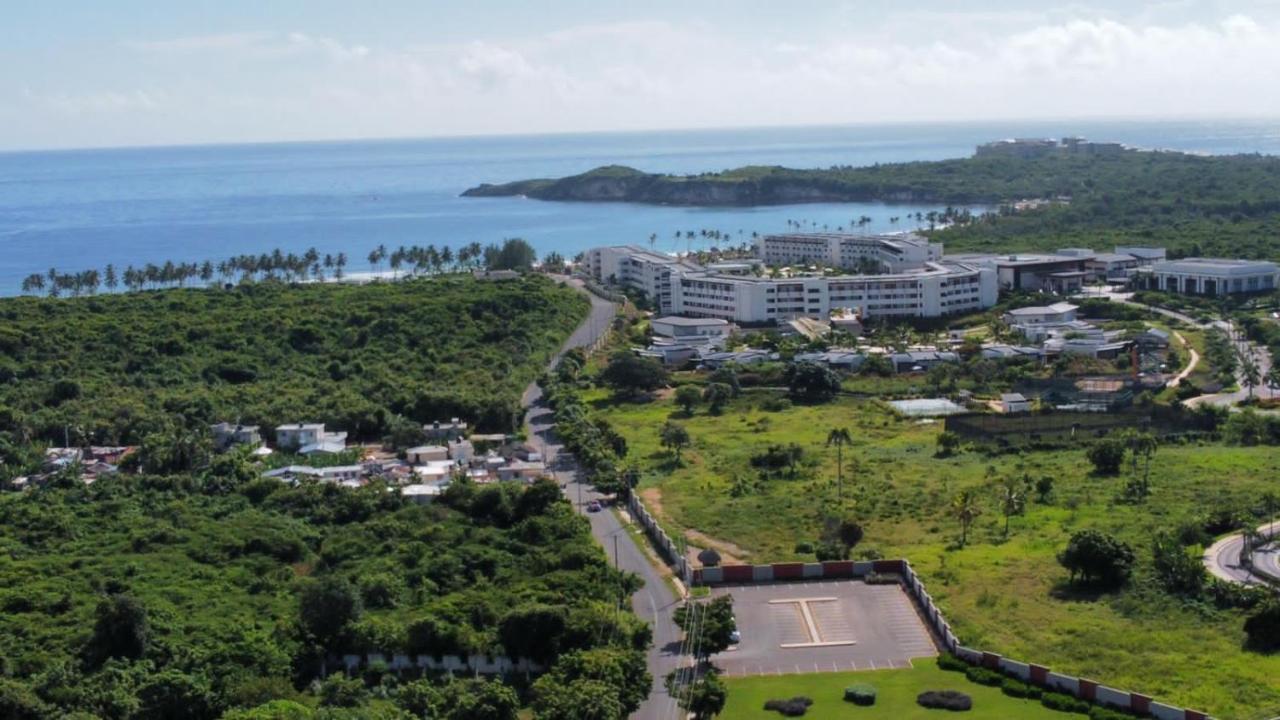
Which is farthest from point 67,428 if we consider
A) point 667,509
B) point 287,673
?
point 287,673

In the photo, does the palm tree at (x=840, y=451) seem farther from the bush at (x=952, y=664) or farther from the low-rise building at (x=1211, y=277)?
the low-rise building at (x=1211, y=277)

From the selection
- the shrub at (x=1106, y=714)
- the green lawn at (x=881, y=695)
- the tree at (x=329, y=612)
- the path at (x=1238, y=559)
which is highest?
the tree at (x=329, y=612)

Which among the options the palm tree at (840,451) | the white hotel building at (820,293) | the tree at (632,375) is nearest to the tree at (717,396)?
the tree at (632,375)

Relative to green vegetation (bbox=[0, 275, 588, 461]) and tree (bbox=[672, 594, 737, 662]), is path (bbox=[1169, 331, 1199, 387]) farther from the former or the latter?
tree (bbox=[672, 594, 737, 662])

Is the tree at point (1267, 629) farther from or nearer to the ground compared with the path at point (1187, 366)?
farther from the ground

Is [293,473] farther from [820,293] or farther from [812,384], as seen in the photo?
[820,293]

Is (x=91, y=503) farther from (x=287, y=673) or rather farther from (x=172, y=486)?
(x=287, y=673)
